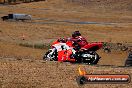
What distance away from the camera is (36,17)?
63719mm

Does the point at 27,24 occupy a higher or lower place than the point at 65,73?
lower

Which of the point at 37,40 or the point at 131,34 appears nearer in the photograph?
the point at 37,40

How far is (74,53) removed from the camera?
2420cm

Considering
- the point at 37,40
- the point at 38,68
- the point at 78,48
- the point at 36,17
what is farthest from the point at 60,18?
the point at 38,68

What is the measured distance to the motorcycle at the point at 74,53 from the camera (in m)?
24.0

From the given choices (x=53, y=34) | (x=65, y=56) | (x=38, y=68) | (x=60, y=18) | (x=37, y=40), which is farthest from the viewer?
(x=60, y=18)

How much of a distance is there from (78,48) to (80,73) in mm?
5498

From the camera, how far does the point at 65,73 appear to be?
19.7 m

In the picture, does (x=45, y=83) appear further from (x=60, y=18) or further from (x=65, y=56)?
(x=60, y=18)

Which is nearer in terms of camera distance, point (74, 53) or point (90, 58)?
point (90, 58)

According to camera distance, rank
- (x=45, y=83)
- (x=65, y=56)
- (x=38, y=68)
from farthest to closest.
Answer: (x=65, y=56) → (x=38, y=68) → (x=45, y=83)

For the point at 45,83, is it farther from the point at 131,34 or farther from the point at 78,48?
the point at 131,34

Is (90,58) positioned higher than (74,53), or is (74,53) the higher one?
(74,53)

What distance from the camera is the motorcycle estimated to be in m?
24.0
